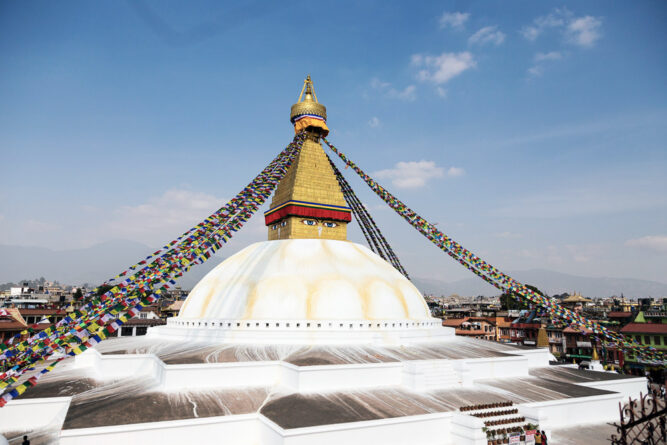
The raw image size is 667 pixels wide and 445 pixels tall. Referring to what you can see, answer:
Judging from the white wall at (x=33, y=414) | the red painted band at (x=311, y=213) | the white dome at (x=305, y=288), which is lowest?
the white wall at (x=33, y=414)

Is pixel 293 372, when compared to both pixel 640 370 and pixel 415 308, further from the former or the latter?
pixel 640 370

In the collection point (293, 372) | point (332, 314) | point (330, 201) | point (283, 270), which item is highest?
point (330, 201)

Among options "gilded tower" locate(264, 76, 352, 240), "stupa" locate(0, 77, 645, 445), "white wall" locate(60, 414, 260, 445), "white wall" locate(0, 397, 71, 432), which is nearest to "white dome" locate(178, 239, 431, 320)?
"stupa" locate(0, 77, 645, 445)

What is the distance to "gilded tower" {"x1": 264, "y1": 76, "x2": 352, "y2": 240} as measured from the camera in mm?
16625

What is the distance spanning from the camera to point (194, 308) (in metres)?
14.5

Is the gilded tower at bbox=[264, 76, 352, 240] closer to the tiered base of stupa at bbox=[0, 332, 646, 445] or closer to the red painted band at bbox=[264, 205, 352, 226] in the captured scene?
the red painted band at bbox=[264, 205, 352, 226]

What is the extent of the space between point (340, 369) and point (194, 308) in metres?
6.61

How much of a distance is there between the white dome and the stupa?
1.8 inches

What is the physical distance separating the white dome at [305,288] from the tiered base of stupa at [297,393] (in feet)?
1.84

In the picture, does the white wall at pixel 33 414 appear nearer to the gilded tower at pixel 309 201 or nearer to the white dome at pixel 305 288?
the white dome at pixel 305 288

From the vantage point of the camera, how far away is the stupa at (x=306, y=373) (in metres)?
8.18

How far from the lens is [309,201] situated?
16797 mm

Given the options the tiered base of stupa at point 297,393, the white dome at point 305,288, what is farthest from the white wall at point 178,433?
the white dome at point 305,288

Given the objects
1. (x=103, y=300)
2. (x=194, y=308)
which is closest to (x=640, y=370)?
(x=194, y=308)
